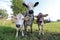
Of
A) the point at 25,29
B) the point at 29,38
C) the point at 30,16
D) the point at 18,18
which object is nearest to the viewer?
the point at 29,38

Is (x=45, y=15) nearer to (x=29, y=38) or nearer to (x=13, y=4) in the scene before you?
(x=29, y=38)

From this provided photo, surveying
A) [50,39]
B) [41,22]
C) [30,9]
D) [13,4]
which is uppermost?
[13,4]

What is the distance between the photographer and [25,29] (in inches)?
500

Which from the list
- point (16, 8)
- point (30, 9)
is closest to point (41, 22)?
Answer: point (30, 9)

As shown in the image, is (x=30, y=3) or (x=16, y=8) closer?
(x=30, y=3)

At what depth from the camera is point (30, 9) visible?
11.3 meters

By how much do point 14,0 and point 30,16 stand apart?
2858 centimetres

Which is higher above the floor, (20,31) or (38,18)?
(38,18)

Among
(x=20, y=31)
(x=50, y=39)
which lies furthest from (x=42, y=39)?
(x=20, y=31)

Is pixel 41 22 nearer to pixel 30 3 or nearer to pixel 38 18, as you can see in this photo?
pixel 38 18

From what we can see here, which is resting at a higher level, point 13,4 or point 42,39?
point 13,4

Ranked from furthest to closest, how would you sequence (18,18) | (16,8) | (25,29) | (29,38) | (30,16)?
1. (16,8)
2. (25,29)
3. (30,16)
4. (18,18)
5. (29,38)

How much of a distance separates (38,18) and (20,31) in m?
1.62

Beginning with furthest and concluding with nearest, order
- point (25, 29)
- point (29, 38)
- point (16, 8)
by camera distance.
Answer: point (16, 8) < point (25, 29) < point (29, 38)
